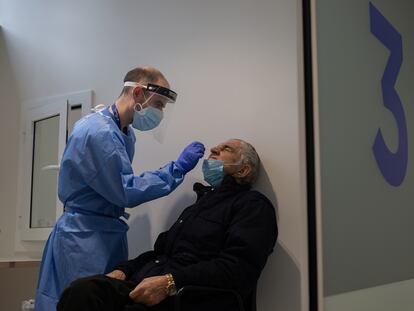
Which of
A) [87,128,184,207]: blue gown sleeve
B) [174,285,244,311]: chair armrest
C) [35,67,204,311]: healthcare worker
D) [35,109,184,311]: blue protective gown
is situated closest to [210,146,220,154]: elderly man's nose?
[35,67,204,311]: healthcare worker

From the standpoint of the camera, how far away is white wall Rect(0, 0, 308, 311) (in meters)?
1.98

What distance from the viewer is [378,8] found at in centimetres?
201

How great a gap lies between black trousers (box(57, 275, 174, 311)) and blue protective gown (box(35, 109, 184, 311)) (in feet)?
1.04

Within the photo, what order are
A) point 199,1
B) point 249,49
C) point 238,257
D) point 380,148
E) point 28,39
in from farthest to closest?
point 28,39, point 199,1, point 249,49, point 380,148, point 238,257

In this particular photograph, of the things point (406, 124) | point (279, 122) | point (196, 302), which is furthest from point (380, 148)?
point (196, 302)

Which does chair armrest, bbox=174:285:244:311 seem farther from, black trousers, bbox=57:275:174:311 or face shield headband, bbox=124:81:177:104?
face shield headband, bbox=124:81:177:104

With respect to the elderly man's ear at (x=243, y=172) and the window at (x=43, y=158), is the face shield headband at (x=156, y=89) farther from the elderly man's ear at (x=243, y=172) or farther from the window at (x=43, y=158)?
the window at (x=43, y=158)

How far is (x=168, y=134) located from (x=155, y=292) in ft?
3.49

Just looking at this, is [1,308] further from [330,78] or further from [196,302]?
[330,78]

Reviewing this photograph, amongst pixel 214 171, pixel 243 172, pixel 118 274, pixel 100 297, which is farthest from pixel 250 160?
pixel 100 297

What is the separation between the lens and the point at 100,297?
157 centimetres

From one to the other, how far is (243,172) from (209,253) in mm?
396

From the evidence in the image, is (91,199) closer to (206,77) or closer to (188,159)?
(188,159)

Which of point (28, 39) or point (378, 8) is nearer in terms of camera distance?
point (378, 8)
